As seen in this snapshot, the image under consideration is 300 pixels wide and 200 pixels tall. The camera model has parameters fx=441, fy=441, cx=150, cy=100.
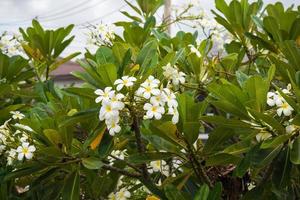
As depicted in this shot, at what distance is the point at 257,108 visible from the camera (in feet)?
3.31

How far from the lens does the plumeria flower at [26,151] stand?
1211 millimetres

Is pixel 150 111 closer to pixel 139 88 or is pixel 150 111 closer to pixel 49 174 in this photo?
pixel 139 88

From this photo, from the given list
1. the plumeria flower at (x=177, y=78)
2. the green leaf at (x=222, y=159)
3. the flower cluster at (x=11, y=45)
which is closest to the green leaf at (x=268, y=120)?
the green leaf at (x=222, y=159)

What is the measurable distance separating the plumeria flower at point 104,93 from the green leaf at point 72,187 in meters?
0.32

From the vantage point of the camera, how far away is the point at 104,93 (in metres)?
1.03

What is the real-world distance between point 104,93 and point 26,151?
0.34 meters

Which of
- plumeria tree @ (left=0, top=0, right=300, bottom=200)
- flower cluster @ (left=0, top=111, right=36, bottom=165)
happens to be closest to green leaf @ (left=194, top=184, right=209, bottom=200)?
plumeria tree @ (left=0, top=0, right=300, bottom=200)

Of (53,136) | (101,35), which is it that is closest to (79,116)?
(53,136)

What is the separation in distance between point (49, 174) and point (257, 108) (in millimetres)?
640

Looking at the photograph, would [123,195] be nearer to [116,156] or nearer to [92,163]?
[116,156]

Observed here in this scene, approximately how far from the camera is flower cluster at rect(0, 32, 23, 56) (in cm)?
207

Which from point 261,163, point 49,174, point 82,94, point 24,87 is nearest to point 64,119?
point 82,94

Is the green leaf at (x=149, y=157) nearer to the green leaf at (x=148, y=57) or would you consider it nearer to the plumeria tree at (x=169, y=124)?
the plumeria tree at (x=169, y=124)

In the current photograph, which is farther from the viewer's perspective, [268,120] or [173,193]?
[173,193]
